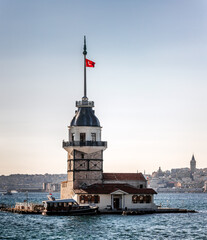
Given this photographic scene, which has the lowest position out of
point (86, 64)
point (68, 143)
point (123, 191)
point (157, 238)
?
point (157, 238)

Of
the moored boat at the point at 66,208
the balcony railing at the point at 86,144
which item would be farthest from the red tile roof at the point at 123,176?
the moored boat at the point at 66,208

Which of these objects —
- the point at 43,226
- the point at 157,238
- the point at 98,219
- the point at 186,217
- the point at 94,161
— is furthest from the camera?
the point at 94,161

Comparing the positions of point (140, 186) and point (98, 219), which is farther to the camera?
point (140, 186)

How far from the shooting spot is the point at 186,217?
90.4 meters

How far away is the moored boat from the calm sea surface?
136 centimetres

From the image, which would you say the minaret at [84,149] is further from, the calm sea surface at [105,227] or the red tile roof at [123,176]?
the calm sea surface at [105,227]

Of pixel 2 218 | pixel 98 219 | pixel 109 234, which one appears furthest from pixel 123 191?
pixel 109 234

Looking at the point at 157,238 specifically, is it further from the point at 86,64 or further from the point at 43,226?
the point at 86,64

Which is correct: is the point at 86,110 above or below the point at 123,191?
above

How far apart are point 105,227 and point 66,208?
14.9 metres

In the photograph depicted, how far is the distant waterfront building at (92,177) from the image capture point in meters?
92.7

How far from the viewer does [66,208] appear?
8888 centimetres

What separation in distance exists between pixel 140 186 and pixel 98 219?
17.5 m

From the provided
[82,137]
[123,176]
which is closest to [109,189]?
[123,176]
